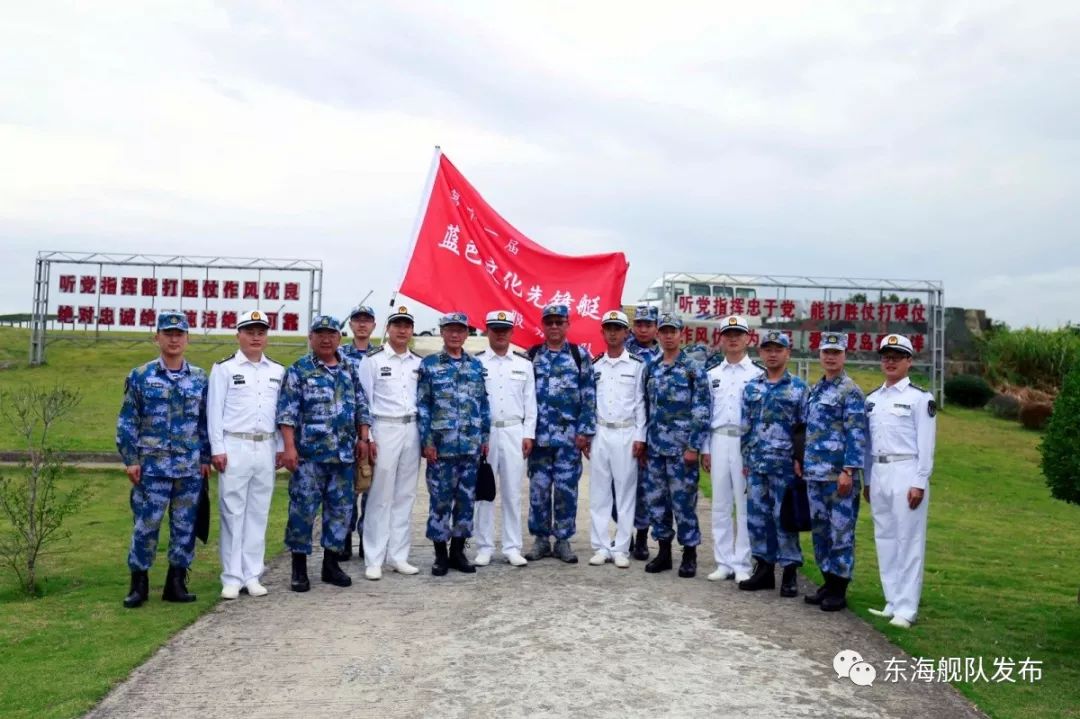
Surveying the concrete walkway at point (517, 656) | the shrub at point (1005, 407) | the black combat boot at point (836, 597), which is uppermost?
the shrub at point (1005, 407)

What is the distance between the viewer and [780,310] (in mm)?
22250

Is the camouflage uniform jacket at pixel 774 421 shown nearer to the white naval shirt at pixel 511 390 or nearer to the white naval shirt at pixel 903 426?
the white naval shirt at pixel 903 426

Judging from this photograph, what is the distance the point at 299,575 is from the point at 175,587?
754 mm

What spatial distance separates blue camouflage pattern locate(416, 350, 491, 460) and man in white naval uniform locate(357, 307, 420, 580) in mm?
99

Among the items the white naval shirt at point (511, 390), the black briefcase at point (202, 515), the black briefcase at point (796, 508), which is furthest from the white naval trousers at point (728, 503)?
the black briefcase at point (202, 515)

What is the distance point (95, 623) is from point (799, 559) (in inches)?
171

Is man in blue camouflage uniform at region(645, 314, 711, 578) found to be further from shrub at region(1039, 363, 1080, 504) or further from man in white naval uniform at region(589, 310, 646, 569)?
shrub at region(1039, 363, 1080, 504)

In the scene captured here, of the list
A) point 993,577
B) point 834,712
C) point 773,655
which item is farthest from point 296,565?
point 993,577

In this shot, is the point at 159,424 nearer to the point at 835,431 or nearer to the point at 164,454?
the point at 164,454

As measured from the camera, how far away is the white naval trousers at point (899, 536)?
18.6 ft

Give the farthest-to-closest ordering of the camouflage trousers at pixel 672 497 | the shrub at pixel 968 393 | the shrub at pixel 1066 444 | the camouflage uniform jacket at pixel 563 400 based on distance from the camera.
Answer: the shrub at pixel 968 393 < the camouflage uniform jacket at pixel 563 400 < the camouflage trousers at pixel 672 497 < the shrub at pixel 1066 444

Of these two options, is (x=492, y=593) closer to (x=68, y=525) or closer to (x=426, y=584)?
(x=426, y=584)

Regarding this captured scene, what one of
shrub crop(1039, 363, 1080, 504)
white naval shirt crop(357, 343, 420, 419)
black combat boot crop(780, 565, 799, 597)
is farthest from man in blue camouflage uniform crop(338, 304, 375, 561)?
shrub crop(1039, 363, 1080, 504)

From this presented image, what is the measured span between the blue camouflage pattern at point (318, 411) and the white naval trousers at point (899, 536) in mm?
3439
